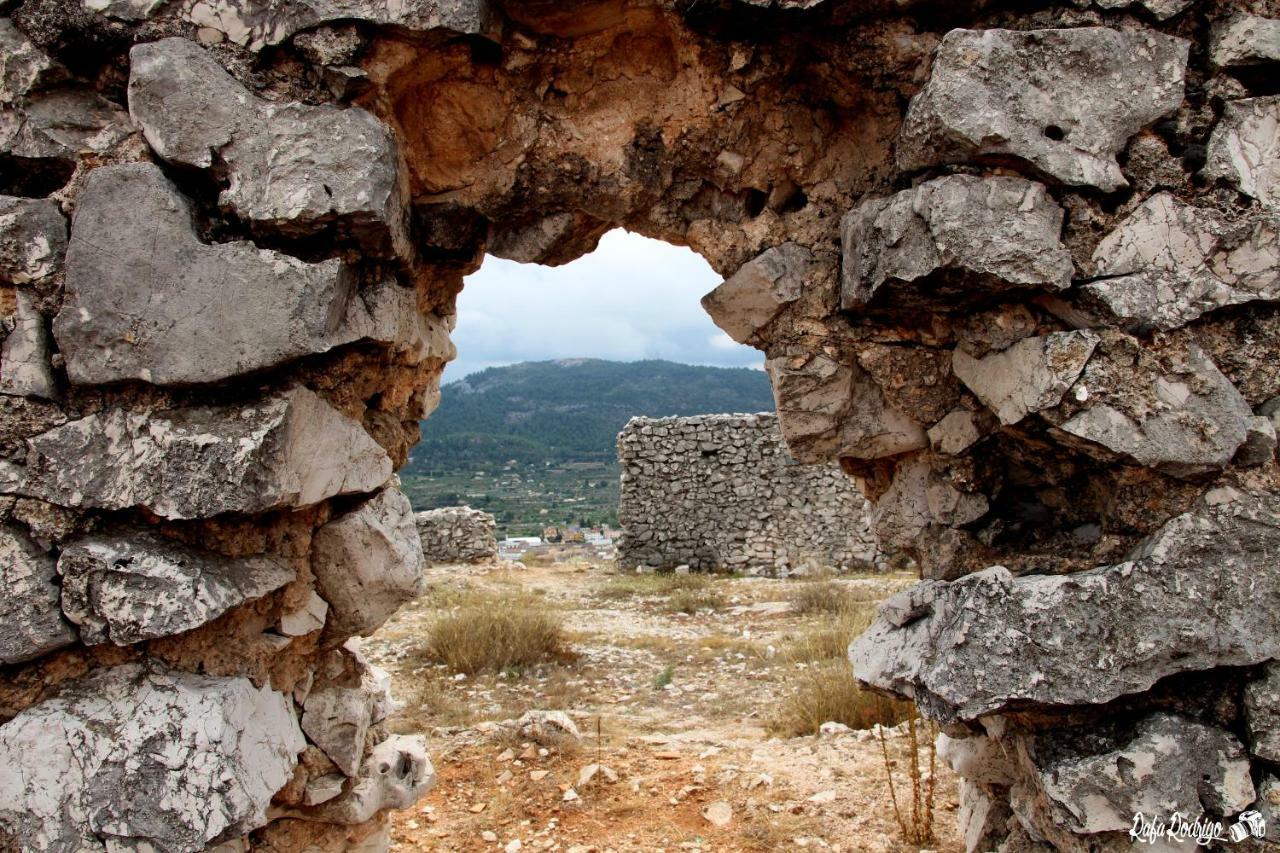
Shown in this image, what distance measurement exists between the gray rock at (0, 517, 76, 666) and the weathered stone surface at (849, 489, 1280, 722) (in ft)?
7.29

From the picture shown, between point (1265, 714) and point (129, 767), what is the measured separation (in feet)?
8.96

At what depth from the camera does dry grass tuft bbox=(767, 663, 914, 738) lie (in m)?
4.82

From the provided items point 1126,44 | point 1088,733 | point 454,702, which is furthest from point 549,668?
point 1126,44

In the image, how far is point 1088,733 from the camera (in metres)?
2.22

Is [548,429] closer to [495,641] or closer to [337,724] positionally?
[495,641]

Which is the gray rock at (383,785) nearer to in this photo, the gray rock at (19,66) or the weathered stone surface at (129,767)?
the weathered stone surface at (129,767)

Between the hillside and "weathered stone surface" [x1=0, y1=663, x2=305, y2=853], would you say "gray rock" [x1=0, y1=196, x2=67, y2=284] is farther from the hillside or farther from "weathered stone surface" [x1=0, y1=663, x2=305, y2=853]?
the hillside

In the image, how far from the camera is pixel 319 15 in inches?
92.9

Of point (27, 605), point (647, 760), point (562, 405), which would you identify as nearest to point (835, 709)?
point (647, 760)

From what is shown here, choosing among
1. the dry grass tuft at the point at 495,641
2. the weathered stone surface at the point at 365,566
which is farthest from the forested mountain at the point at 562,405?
the weathered stone surface at the point at 365,566

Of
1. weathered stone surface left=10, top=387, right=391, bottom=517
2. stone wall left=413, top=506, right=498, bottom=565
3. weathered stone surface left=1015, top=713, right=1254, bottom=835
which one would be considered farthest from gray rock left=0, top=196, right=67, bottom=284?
stone wall left=413, top=506, right=498, bottom=565

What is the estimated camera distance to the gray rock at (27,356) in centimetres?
226

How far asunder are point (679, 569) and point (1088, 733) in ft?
34.3

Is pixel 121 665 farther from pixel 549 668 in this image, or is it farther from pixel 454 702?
pixel 549 668
